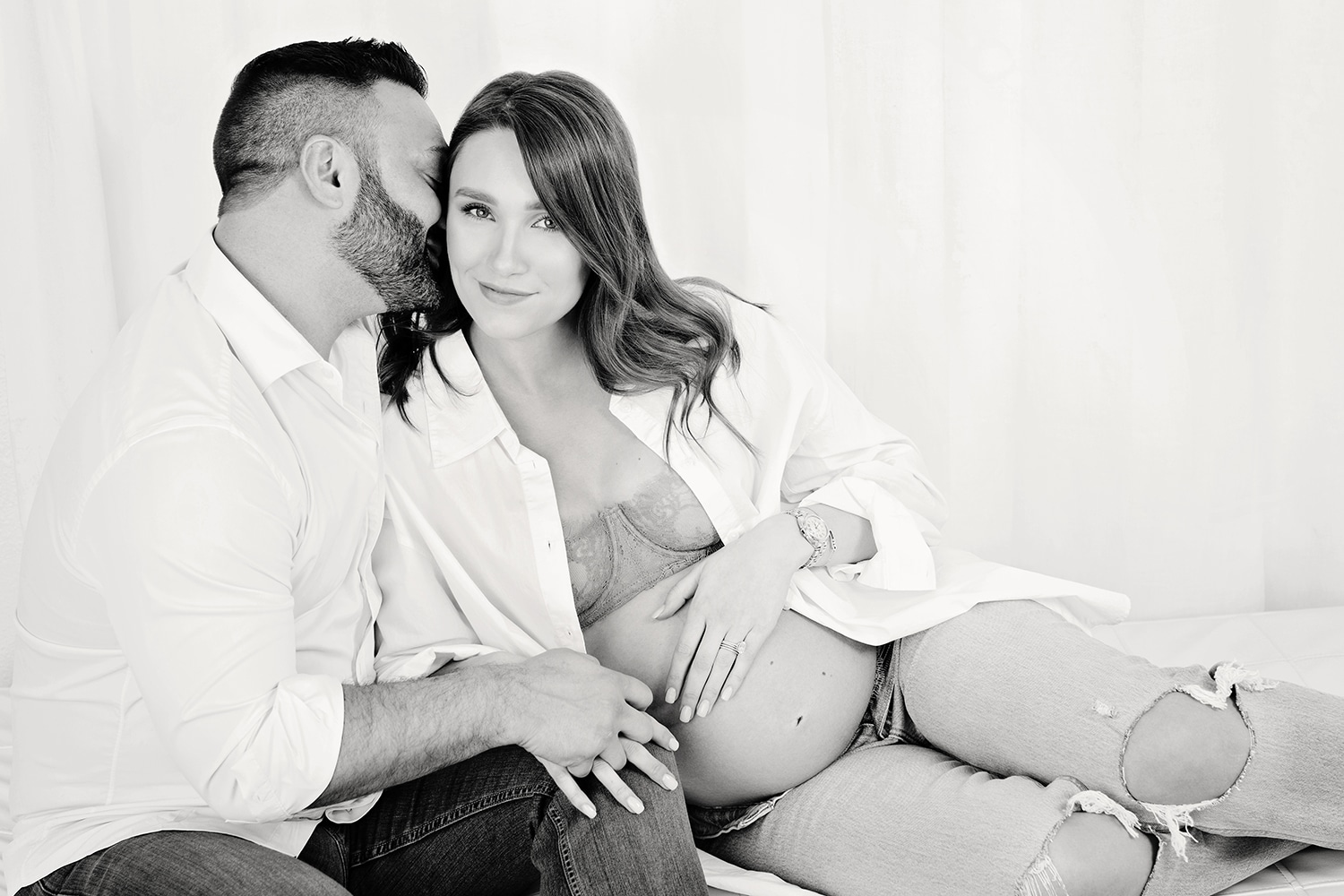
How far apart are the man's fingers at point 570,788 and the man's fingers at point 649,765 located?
7 cm

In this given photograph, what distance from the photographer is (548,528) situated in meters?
1.70

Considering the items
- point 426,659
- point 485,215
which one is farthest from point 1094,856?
point 485,215

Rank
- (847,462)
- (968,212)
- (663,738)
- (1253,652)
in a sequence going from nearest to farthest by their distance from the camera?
(663,738) → (847,462) → (1253,652) → (968,212)

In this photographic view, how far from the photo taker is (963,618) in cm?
172

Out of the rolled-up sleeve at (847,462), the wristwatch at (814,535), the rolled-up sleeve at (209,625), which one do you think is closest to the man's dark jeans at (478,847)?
the rolled-up sleeve at (209,625)

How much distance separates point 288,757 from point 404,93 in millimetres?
890

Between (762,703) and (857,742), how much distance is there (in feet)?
0.68

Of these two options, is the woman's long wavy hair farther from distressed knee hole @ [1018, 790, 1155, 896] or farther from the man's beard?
distressed knee hole @ [1018, 790, 1155, 896]

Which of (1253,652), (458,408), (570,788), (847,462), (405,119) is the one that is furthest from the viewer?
(1253,652)

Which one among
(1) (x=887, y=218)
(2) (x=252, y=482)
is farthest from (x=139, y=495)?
(1) (x=887, y=218)

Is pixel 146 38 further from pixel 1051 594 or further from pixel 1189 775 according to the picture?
pixel 1189 775

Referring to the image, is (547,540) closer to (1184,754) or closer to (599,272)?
(599,272)

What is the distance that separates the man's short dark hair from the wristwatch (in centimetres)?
77

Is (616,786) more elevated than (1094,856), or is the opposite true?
(616,786)
